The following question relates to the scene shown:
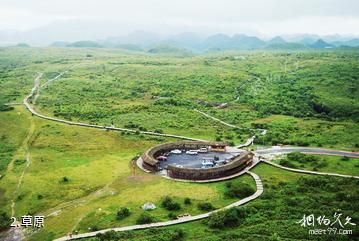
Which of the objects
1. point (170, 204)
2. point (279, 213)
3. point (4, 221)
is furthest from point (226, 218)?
point (4, 221)

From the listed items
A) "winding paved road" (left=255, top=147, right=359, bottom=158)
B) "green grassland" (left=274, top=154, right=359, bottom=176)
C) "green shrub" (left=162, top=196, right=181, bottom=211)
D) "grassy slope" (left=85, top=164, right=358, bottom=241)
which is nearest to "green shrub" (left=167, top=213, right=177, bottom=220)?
"green shrub" (left=162, top=196, right=181, bottom=211)

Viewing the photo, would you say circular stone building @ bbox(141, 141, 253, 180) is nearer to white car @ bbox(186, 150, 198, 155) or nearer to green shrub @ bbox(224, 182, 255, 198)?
white car @ bbox(186, 150, 198, 155)

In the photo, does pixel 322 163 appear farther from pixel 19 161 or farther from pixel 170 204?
pixel 19 161

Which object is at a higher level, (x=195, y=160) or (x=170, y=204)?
(x=195, y=160)

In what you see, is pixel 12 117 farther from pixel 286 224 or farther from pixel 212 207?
pixel 286 224

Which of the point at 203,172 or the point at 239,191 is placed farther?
the point at 203,172

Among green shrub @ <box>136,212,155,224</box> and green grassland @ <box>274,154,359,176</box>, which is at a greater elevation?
green grassland @ <box>274,154,359,176</box>

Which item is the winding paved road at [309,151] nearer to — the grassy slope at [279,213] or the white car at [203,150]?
the white car at [203,150]

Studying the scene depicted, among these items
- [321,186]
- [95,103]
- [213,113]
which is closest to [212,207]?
[321,186]
